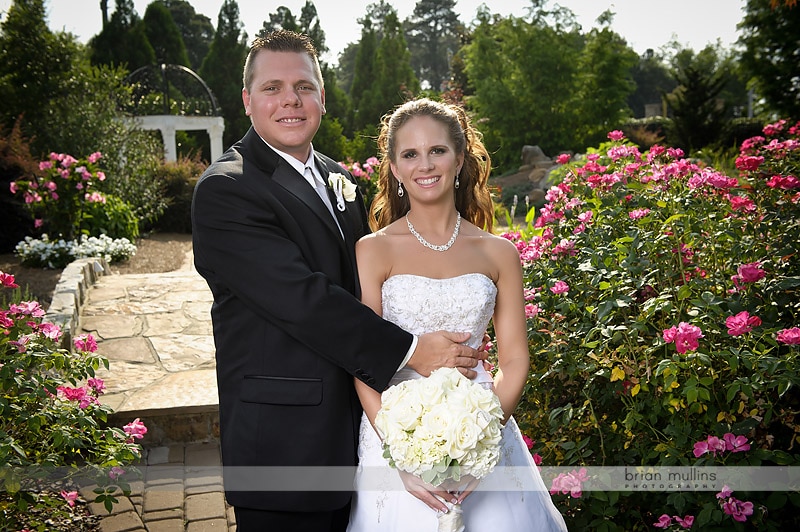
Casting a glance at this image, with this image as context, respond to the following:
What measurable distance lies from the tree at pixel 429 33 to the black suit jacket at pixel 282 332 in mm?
59927

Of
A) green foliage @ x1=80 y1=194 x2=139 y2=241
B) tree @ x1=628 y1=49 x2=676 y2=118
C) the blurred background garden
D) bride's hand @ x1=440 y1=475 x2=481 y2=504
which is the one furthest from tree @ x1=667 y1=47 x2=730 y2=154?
tree @ x1=628 y1=49 x2=676 y2=118

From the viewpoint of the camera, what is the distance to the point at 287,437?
2.41 metres

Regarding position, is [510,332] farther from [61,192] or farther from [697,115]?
[697,115]

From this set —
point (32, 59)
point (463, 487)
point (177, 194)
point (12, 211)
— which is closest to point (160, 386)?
point (463, 487)

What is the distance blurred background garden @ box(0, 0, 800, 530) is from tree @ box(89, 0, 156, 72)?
0.07 m

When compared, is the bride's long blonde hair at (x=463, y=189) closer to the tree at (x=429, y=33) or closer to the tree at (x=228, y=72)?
the tree at (x=228, y=72)

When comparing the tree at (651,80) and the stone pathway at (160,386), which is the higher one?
the tree at (651,80)

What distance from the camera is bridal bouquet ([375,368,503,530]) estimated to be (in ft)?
6.56

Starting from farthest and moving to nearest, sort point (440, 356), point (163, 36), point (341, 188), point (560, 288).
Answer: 1. point (163, 36)
2. point (560, 288)
3. point (341, 188)
4. point (440, 356)

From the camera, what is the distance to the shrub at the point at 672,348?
2.63 m

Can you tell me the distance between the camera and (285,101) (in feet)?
8.89

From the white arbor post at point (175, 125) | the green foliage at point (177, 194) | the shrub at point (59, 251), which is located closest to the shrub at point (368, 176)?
the shrub at point (59, 251)

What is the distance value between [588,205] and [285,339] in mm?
2657

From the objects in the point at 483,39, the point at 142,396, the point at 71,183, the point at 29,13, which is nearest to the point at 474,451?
the point at 142,396
